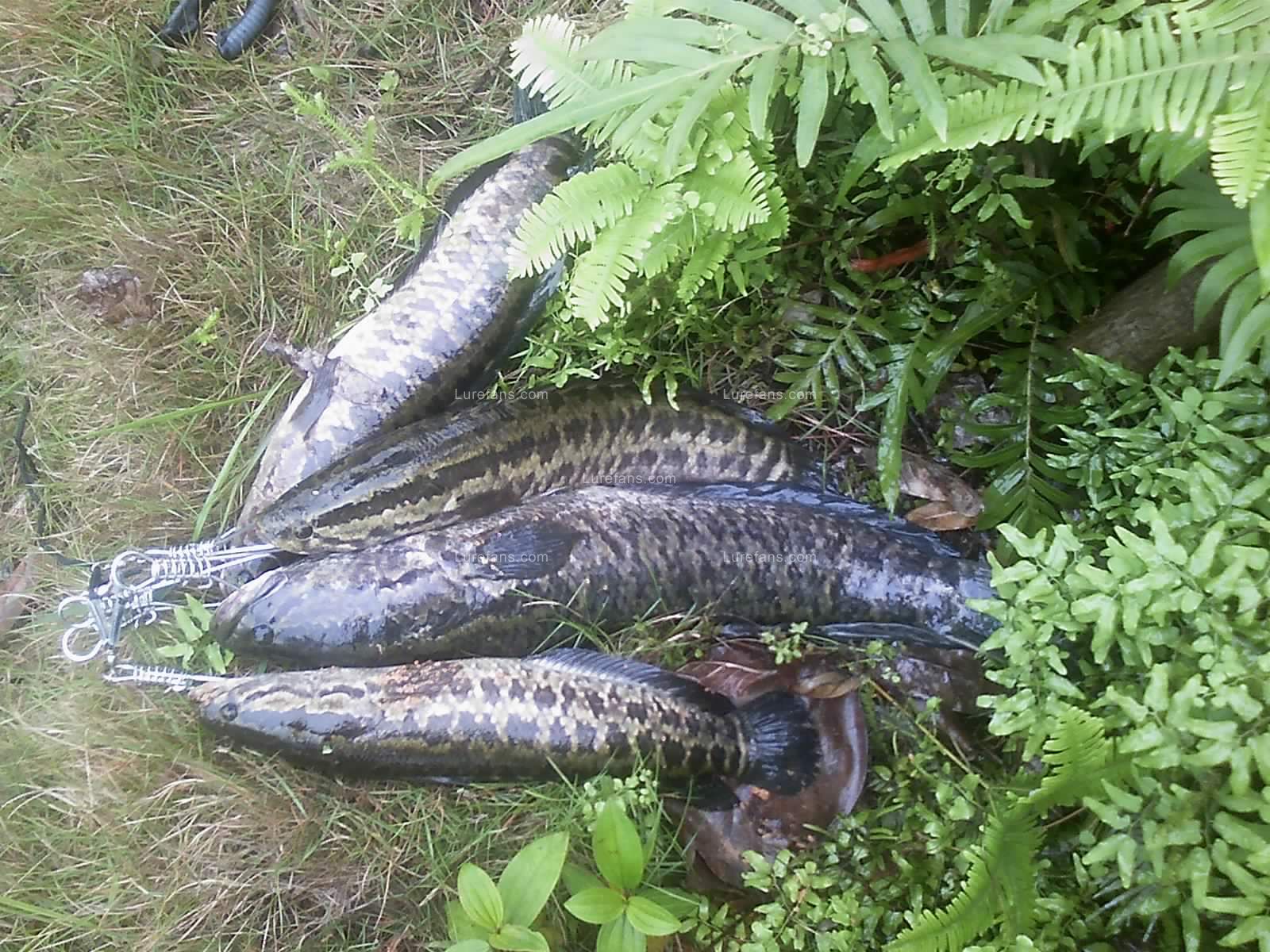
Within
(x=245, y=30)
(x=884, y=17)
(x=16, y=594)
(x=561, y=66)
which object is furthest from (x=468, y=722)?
(x=245, y=30)

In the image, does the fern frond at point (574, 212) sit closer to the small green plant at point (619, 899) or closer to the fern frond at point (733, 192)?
the fern frond at point (733, 192)

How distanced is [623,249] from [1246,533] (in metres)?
1.65

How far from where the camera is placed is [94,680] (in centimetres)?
341

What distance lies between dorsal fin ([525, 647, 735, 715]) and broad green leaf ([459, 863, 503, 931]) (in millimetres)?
725

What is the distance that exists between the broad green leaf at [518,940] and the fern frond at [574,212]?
1896mm

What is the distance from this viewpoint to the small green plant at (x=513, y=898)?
2.65 metres

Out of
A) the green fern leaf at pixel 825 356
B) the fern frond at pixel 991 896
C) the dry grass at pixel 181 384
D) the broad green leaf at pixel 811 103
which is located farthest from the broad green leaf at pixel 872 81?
the dry grass at pixel 181 384

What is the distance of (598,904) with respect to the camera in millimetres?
2697

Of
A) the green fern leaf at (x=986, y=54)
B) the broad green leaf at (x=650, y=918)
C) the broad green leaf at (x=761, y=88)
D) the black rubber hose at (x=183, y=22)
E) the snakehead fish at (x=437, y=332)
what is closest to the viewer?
the green fern leaf at (x=986, y=54)

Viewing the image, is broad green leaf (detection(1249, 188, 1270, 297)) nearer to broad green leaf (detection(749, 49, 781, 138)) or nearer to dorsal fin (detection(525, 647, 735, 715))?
broad green leaf (detection(749, 49, 781, 138))

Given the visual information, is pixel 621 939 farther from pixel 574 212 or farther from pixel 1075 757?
pixel 574 212

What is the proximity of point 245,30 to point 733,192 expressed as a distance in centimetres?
267

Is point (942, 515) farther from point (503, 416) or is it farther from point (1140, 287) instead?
point (503, 416)

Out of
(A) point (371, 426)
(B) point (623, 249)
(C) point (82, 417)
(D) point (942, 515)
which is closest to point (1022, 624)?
(D) point (942, 515)
